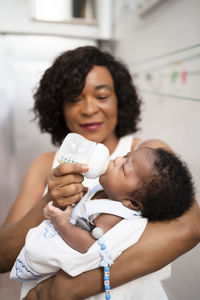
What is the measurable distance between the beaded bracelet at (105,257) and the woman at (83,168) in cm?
3

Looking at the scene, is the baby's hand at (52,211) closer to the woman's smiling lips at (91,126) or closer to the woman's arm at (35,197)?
the woman's arm at (35,197)

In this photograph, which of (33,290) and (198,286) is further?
(198,286)

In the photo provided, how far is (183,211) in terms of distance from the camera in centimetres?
90

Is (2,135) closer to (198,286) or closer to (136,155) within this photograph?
(136,155)

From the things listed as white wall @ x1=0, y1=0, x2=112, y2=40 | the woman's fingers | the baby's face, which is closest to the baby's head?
the baby's face

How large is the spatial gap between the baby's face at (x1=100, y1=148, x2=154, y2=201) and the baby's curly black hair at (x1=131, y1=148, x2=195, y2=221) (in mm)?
22

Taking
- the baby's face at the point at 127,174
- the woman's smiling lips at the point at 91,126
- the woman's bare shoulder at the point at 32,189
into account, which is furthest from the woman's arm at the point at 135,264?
the woman's smiling lips at the point at 91,126

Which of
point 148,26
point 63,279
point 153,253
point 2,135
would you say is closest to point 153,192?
point 153,253

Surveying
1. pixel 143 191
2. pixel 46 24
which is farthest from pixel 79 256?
pixel 46 24

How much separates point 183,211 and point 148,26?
4.21 ft

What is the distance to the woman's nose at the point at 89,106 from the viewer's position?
1.21m

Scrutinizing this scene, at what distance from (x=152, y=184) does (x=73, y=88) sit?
64 centimetres

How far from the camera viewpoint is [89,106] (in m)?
1.22

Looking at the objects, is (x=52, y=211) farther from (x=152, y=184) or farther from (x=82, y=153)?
(x=152, y=184)
